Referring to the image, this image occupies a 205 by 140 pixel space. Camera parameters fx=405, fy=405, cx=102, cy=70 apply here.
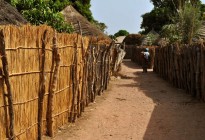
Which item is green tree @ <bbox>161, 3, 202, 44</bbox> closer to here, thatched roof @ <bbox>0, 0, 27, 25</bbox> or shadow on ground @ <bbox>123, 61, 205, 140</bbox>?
shadow on ground @ <bbox>123, 61, 205, 140</bbox>

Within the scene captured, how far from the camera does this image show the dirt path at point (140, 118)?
7.86 m

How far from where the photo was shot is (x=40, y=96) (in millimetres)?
6816

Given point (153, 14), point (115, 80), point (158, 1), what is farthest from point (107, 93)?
point (158, 1)

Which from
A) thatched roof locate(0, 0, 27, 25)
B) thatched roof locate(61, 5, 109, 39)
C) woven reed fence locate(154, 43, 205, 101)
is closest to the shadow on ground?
woven reed fence locate(154, 43, 205, 101)

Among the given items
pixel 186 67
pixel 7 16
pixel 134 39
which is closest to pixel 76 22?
pixel 186 67

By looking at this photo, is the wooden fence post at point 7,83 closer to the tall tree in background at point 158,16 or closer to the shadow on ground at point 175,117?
the shadow on ground at point 175,117

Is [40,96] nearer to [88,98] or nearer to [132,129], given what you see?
[132,129]

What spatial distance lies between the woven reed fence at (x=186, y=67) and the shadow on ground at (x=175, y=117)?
341 mm

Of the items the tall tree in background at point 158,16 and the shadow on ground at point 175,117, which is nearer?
the shadow on ground at point 175,117

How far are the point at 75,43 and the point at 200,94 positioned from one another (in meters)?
4.76

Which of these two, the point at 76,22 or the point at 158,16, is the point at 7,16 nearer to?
the point at 76,22

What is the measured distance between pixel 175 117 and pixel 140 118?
2.68ft

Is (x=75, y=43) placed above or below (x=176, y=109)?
above

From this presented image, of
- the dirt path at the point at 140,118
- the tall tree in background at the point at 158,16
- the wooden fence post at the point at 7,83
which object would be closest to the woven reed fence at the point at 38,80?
the wooden fence post at the point at 7,83
